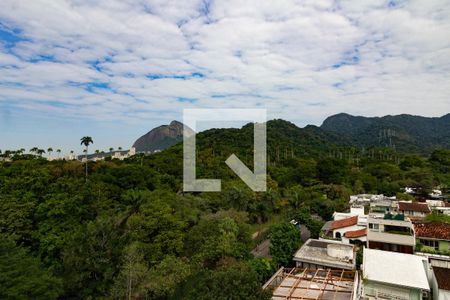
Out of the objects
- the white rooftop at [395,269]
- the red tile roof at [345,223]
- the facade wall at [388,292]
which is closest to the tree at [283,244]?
the red tile roof at [345,223]

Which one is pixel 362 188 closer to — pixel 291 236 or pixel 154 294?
pixel 291 236

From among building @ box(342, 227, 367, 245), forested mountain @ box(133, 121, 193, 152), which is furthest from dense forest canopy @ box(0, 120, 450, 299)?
forested mountain @ box(133, 121, 193, 152)

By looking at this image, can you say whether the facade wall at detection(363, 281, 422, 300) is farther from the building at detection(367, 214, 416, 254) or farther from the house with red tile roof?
the house with red tile roof

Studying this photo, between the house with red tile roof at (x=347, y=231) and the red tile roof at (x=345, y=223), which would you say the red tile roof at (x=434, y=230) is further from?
the red tile roof at (x=345, y=223)

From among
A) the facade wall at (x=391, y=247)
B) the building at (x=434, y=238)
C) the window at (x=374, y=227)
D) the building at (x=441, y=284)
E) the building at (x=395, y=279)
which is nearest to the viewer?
the building at (x=441, y=284)

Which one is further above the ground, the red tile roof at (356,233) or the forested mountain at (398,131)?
the forested mountain at (398,131)

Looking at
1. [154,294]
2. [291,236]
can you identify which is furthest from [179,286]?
[291,236]

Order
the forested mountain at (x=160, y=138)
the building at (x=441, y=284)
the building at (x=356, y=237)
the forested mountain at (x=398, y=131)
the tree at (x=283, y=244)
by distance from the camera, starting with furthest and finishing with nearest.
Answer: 1. the forested mountain at (x=398, y=131)
2. the forested mountain at (x=160, y=138)
3. the building at (x=356, y=237)
4. the tree at (x=283, y=244)
5. the building at (x=441, y=284)
